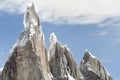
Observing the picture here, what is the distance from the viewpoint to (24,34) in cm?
9581

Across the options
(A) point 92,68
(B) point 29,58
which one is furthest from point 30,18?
(A) point 92,68

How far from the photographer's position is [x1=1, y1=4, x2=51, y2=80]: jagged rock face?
9281 cm

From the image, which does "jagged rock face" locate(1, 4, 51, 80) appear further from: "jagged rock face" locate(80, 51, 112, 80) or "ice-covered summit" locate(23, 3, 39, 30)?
"jagged rock face" locate(80, 51, 112, 80)

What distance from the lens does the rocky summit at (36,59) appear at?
305ft

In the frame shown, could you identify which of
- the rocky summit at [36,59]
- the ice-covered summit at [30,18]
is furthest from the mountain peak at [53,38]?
the ice-covered summit at [30,18]

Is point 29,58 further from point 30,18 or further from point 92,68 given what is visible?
point 92,68

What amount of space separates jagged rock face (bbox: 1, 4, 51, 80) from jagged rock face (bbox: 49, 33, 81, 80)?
4.15 metres

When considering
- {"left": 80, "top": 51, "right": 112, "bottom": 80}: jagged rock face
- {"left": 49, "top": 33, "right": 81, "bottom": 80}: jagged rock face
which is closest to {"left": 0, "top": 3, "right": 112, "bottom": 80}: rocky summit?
{"left": 49, "top": 33, "right": 81, "bottom": 80}: jagged rock face

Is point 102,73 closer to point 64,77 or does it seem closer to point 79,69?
point 79,69

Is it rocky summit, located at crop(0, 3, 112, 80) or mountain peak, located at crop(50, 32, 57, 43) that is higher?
mountain peak, located at crop(50, 32, 57, 43)

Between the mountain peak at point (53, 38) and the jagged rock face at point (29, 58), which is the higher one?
the mountain peak at point (53, 38)

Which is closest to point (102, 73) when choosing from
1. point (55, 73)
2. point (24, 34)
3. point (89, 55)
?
point (89, 55)

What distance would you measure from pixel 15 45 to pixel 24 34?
6.87 feet

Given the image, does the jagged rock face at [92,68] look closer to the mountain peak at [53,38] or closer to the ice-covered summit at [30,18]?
the mountain peak at [53,38]
